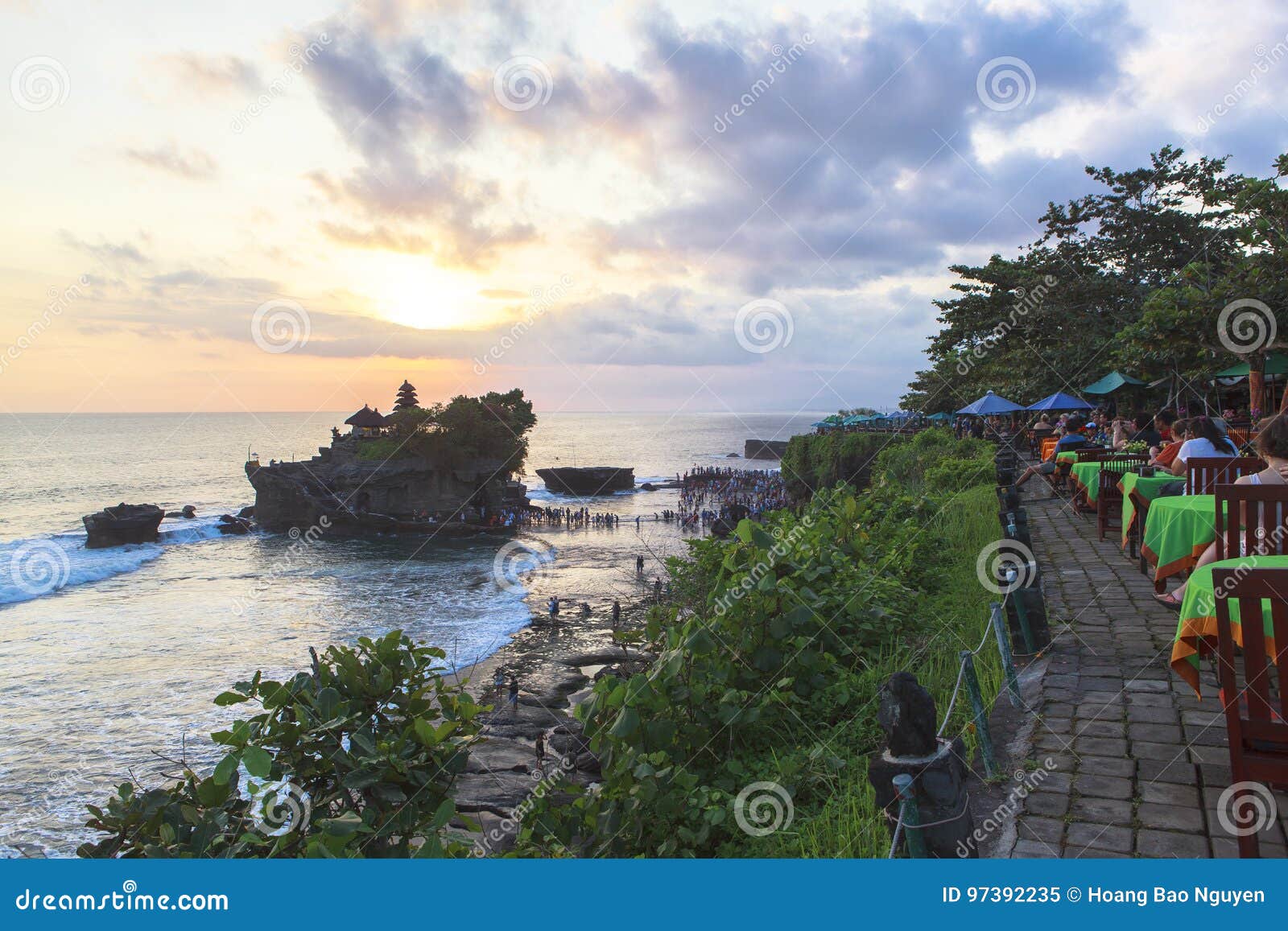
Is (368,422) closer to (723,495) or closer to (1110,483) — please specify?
(723,495)

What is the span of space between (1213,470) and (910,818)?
5522 mm

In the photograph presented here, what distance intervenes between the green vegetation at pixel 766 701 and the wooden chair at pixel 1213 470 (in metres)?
2.00

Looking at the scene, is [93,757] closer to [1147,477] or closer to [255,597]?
[255,597]

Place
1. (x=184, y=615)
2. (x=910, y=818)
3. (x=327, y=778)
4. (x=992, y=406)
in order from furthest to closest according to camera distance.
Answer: (x=184, y=615)
(x=992, y=406)
(x=327, y=778)
(x=910, y=818)

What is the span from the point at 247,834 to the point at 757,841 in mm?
1999

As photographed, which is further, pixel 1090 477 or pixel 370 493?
pixel 370 493

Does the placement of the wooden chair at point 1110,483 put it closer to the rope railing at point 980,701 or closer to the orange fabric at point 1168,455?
the orange fabric at point 1168,455

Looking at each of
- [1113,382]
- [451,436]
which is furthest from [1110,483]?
[451,436]

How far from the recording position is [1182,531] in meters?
4.95

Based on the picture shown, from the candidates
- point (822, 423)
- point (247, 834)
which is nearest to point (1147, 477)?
point (247, 834)

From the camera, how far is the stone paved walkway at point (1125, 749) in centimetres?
261

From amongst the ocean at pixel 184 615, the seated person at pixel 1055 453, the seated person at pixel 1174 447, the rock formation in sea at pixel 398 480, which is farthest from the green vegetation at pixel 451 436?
the seated person at pixel 1174 447

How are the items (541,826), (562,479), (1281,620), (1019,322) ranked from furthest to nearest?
1. (562,479)
2. (1019,322)
3. (541,826)
4. (1281,620)
